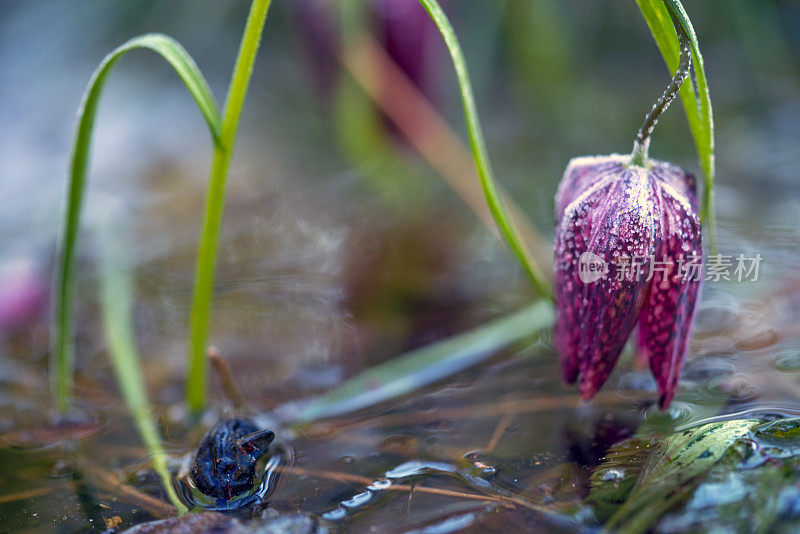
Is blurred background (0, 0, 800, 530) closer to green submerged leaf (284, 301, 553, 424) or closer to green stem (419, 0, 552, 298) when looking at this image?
green submerged leaf (284, 301, 553, 424)

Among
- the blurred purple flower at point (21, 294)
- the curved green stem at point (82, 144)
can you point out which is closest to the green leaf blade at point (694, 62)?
the curved green stem at point (82, 144)

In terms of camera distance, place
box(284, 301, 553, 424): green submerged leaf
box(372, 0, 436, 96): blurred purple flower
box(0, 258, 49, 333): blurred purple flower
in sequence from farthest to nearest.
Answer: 1. box(372, 0, 436, 96): blurred purple flower
2. box(0, 258, 49, 333): blurred purple flower
3. box(284, 301, 553, 424): green submerged leaf

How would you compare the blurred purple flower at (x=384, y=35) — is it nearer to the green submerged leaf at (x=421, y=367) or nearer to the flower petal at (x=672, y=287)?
the green submerged leaf at (x=421, y=367)

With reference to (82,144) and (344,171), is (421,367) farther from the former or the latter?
(344,171)

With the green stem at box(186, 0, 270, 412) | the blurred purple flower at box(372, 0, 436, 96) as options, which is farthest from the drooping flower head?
the blurred purple flower at box(372, 0, 436, 96)

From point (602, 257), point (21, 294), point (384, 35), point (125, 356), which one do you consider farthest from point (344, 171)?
point (602, 257)

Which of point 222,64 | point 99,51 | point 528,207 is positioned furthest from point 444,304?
point 99,51
